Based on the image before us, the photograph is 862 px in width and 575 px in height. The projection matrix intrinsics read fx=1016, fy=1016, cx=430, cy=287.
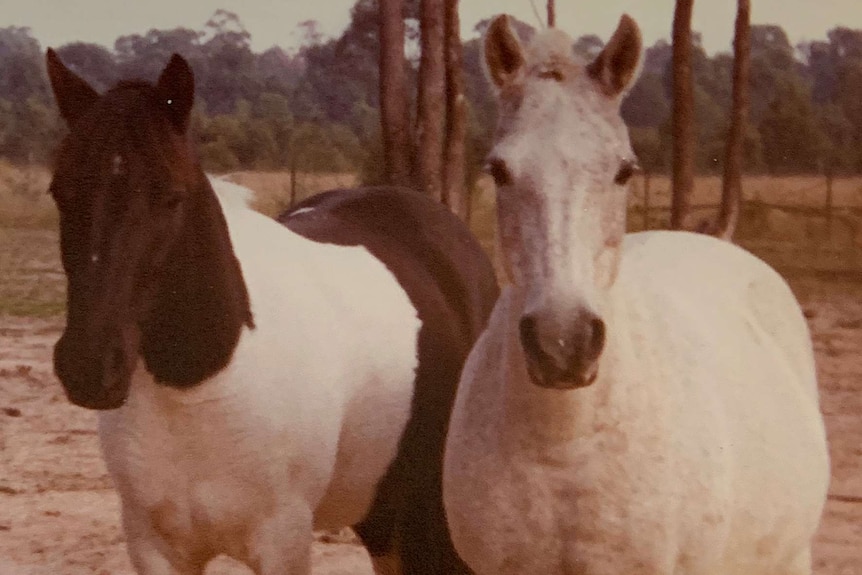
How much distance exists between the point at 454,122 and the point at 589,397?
2816 mm

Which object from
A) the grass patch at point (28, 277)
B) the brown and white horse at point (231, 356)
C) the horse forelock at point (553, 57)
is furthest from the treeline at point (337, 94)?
the horse forelock at point (553, 57)

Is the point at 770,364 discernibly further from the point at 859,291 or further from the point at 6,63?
the point at 6,63

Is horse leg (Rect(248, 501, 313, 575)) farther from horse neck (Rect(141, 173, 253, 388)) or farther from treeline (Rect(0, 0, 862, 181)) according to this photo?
treeline (Rect(0, 0, 862, 181))

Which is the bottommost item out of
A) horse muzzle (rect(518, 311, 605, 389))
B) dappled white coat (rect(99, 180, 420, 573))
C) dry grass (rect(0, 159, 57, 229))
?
dappled white coat (rect(99, 180, 420, 573))

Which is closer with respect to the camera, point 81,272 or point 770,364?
point 81,272

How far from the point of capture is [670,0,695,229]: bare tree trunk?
3584 millimetres

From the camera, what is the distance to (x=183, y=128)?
1719 mm

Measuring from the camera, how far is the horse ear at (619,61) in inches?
57.1

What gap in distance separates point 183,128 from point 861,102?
2855 mm

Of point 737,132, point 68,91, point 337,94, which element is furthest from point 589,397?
point 337,94

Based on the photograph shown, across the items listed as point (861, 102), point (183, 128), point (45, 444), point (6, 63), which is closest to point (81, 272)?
point (183, 128)

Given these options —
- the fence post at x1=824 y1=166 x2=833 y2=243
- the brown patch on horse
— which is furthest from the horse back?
the fence post at x1=824 y1=166 x2=833 y2=243

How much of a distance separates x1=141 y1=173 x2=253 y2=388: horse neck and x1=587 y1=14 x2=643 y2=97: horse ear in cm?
Result: 71

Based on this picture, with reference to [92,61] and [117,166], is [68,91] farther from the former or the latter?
[92,61]
